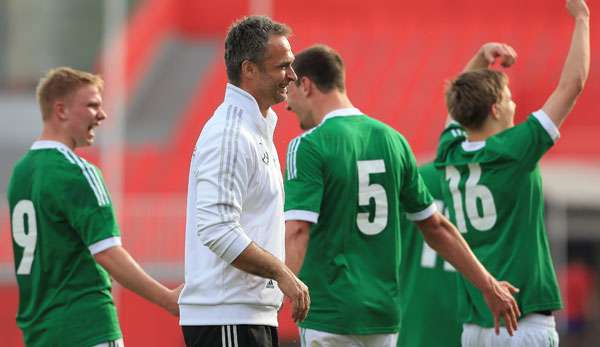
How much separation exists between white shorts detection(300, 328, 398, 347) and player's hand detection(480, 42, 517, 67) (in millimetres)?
1660

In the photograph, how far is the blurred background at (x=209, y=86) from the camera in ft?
53.7

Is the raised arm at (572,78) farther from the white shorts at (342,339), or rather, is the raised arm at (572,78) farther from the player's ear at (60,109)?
the player's ear at (60,109)

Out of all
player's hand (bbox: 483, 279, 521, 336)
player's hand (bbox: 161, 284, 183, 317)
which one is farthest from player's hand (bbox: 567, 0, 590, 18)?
player's hand (bbox: 161, 284, 183, 317)

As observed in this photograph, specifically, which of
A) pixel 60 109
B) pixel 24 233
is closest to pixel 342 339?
pixel 24 233

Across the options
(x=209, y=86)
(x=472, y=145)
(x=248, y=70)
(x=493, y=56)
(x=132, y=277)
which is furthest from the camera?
(x=209, y=86)

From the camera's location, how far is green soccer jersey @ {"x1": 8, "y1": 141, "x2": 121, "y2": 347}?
5.94m

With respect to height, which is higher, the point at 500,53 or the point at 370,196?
the point at 500,53

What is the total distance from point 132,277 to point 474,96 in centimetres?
192

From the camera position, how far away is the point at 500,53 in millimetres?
6785

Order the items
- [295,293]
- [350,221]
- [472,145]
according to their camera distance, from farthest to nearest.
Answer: [472,145], [350,221], [295,293]

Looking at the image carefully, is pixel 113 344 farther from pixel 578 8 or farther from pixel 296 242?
pixel 578 8

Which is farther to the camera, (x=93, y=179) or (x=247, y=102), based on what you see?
(x=93, y=179)

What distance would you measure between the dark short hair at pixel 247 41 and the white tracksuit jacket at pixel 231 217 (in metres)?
0.09

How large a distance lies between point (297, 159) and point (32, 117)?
710 inches
